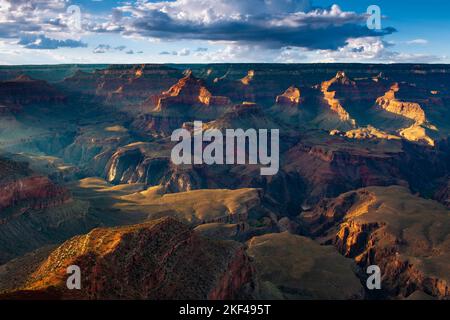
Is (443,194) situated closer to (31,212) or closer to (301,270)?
(301,270)

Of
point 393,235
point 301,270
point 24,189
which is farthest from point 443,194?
point 24,189

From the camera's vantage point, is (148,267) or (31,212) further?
(31,212)

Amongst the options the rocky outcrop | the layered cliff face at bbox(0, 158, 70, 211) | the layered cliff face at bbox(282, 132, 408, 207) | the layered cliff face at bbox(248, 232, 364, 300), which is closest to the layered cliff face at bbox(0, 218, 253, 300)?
the layered cliff face at bbox(248, 232, 364, 300)

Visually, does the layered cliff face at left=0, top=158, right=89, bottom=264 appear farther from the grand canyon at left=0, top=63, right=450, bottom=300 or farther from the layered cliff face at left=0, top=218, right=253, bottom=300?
the layered cliff face at left=0, top=218, right=253, bottom=300

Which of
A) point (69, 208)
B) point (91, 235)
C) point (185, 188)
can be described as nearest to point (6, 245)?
point (69, 208)
